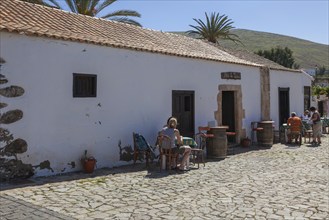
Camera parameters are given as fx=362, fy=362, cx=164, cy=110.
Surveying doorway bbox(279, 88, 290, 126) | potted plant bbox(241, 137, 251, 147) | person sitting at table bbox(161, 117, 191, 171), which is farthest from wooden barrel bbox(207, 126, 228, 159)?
doorway bbox(279, 88, 290, 126)

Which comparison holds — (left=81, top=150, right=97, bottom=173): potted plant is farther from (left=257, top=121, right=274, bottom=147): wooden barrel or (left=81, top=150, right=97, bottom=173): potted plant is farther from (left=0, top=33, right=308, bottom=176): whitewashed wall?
(left=257, top=121, right=274, bottom=147): wooden barrel

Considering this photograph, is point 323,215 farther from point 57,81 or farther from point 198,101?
point 198,101

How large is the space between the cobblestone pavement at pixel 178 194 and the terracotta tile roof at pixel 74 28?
9.33ft

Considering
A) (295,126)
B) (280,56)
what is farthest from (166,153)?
(280,56)

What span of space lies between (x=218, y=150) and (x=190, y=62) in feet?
8.83

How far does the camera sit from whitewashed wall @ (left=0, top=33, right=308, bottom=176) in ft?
22.2

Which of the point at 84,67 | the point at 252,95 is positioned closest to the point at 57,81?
the point at 84,67

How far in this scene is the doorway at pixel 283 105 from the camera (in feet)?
50.7

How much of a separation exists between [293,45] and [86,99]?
96670mm

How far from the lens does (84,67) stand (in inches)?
306

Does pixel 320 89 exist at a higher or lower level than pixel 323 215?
higher

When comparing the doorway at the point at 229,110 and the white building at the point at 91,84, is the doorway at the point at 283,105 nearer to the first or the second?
the doorway at the point at 229,110

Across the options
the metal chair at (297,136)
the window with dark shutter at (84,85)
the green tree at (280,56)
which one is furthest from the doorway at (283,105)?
the green tree at (280,56)

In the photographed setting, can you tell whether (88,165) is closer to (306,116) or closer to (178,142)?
(178,142)
